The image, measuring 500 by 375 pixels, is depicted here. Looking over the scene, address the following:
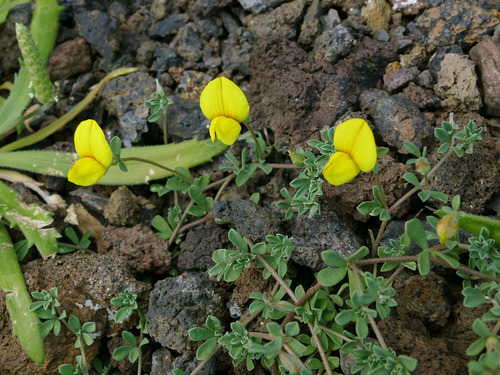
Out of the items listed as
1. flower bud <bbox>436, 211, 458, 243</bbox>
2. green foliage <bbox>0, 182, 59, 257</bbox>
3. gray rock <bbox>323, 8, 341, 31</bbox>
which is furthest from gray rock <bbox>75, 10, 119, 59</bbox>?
flower bud <bbox>436, 211, 458, 243</bbox>

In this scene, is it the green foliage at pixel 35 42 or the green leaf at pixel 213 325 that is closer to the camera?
the green leaf at pixel 213 325

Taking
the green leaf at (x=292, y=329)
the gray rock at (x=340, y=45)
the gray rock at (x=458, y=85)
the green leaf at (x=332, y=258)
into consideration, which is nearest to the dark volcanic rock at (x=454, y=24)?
the gray rock at (x=458, y=85)

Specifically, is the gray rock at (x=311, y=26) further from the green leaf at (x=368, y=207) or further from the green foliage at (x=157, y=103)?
the green leaf at (x=368, y=207)

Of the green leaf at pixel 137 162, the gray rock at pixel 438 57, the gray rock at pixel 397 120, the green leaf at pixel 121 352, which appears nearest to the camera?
the green leaf at pixel 121 352

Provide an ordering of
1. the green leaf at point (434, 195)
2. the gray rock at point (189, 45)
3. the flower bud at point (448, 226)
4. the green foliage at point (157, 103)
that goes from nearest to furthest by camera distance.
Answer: the flower bud at point (448, 226) → the green leaf at point (434, 195) → the green foliage at point (157, 103) → the gray rock at point (189, 45)

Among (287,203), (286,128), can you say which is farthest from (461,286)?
(286,128)

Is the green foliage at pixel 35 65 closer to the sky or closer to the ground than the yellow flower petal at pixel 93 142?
closer to the sky

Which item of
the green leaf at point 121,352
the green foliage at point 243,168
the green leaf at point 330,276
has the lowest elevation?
the green leaf at point 121,352
